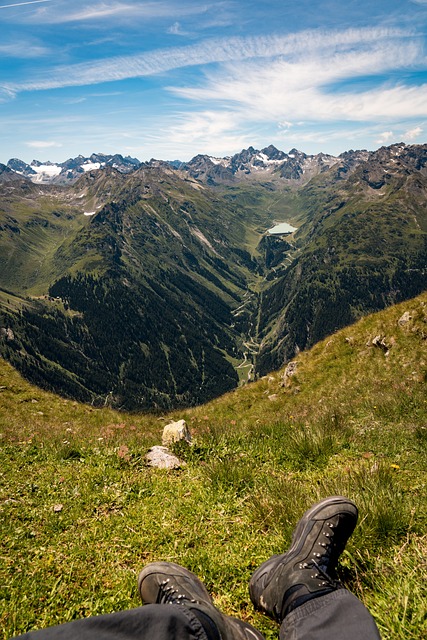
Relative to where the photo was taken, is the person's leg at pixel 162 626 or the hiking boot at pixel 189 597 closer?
the person's leg at pixel 162 626

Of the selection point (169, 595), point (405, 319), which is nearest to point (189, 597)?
point (169, 595)

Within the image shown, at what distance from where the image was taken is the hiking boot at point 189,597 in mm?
3658

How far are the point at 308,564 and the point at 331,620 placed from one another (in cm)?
88

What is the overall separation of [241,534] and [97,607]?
2647 mm

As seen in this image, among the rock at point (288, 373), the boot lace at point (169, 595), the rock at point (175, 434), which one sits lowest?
the rock at point (288, 373)

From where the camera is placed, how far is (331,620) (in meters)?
Answer: 3.64

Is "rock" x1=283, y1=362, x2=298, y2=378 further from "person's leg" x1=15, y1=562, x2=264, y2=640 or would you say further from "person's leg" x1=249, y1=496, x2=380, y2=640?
"person's leg" x1=15, y1=562, x2=264, y2=640

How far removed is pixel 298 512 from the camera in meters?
6.12

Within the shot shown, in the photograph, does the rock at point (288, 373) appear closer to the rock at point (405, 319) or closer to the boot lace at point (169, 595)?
the rock at point (405, 319)

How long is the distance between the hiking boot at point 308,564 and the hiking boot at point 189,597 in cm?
57

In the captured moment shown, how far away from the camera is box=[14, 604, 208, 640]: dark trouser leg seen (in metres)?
3.24

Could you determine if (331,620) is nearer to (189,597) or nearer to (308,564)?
(308,564)

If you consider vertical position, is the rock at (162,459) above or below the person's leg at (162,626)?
below

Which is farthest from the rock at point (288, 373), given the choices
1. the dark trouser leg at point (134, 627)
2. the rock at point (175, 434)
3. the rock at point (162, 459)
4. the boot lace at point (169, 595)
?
the dark trouser leg at point (134, 627)
